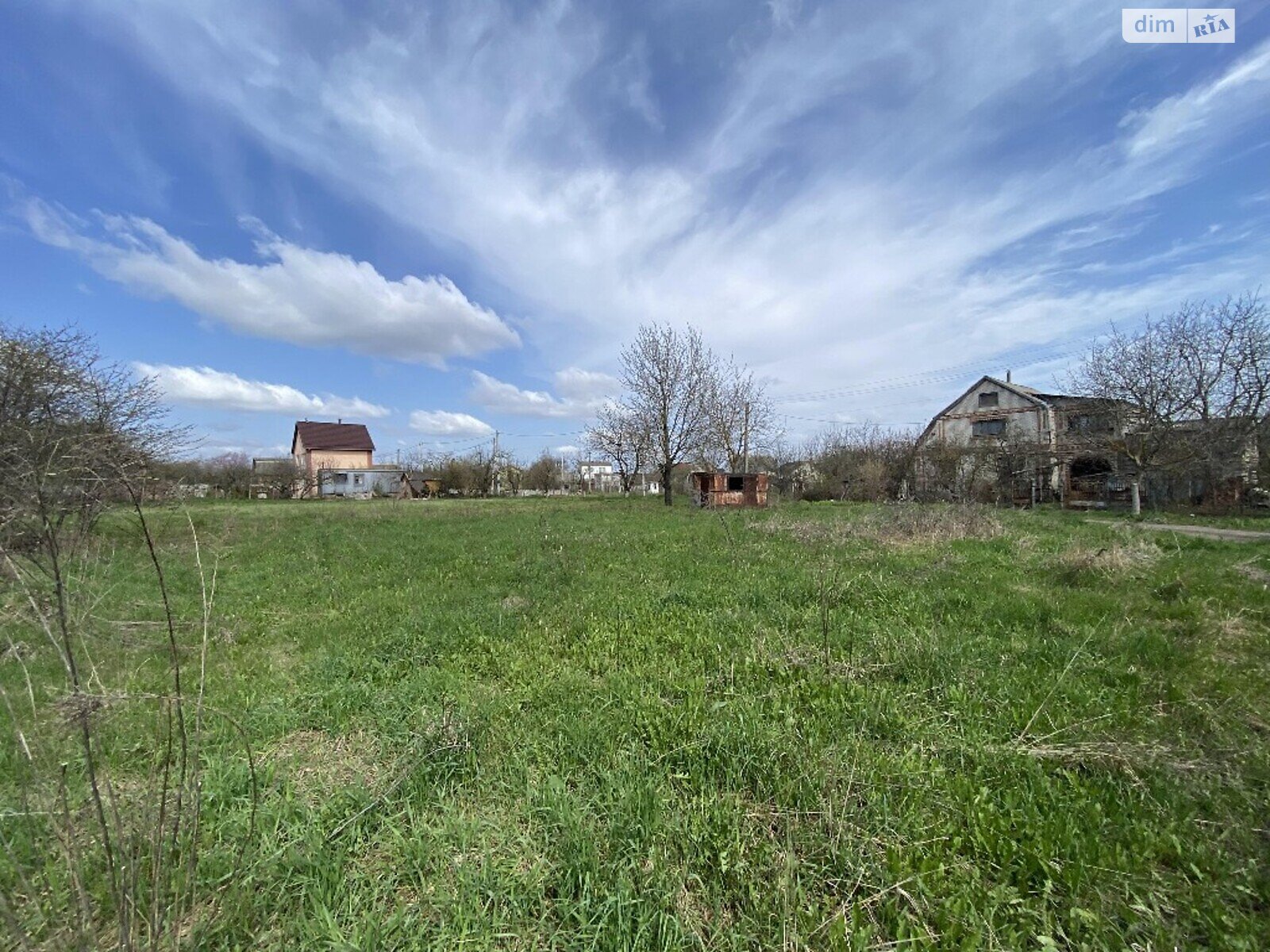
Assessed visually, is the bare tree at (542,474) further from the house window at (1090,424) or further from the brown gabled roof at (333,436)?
the house window at (1090,424)

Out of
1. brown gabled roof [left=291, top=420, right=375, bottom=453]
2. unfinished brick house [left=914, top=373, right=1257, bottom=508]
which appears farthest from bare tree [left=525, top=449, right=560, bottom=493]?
unfinished brick house [left=914, top=373, right=1257, bottom=508]

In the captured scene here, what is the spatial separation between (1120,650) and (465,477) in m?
49.4

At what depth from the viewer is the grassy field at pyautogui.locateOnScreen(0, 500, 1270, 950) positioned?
1.93m

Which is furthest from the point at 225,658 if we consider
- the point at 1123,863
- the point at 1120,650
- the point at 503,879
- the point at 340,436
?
the point at 340,436

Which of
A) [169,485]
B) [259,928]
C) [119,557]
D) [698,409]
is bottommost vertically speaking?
[259,928]

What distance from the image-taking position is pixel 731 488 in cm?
2456

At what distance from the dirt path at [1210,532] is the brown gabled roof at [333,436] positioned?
65.3 m

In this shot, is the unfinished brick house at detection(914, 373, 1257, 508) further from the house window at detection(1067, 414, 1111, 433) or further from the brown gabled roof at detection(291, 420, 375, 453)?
the brown gabled roof at detection(291, 420, 375, 453)

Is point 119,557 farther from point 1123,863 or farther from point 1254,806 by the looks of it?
point 1254,806

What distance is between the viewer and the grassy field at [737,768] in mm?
1926

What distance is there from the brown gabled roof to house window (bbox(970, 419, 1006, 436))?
60544mm

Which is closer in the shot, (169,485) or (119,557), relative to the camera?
(169,485)

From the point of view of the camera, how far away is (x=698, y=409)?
28156 millimetres

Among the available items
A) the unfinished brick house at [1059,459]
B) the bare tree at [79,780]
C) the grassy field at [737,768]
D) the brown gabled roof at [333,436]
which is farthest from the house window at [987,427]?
the brown gabled roof at [333,436]
